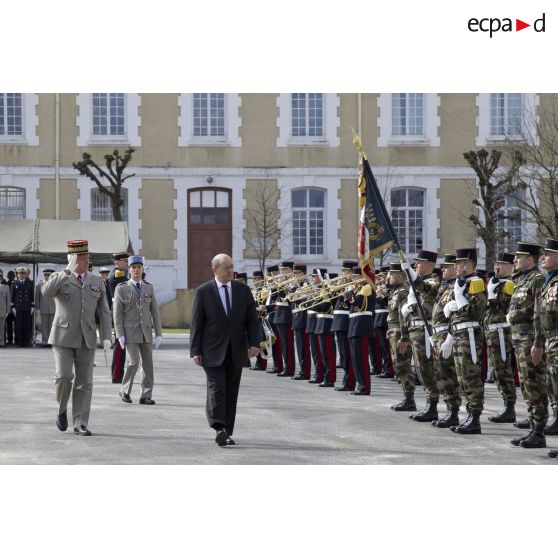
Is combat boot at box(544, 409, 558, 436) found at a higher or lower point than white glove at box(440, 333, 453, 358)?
lower

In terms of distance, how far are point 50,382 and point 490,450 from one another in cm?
989

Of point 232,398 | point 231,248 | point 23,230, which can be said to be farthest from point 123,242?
point 232,398

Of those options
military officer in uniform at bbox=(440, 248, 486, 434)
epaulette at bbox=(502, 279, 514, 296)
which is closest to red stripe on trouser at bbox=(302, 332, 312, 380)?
epaulette at bbox=(502, 279, 514, 296)

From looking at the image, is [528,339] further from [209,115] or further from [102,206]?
Answer: [102,206]

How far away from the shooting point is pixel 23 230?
2991cm

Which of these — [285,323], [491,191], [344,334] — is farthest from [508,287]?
[491,191]

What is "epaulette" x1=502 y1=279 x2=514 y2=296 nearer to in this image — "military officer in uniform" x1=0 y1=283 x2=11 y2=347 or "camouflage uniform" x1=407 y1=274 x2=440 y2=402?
"camouflage uniform" x1=407 y1=274 x2=440 y2=402

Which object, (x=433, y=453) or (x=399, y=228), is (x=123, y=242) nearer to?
(x=399, y=228)

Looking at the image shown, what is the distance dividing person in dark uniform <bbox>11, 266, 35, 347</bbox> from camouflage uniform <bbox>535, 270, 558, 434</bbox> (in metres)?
21.2

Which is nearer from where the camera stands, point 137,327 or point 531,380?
point 531,380

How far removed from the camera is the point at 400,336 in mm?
15305

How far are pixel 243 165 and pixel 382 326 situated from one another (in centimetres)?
1947

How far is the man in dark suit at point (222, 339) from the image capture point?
11.3 meters

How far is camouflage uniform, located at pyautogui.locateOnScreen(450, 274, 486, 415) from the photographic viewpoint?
12578mm
